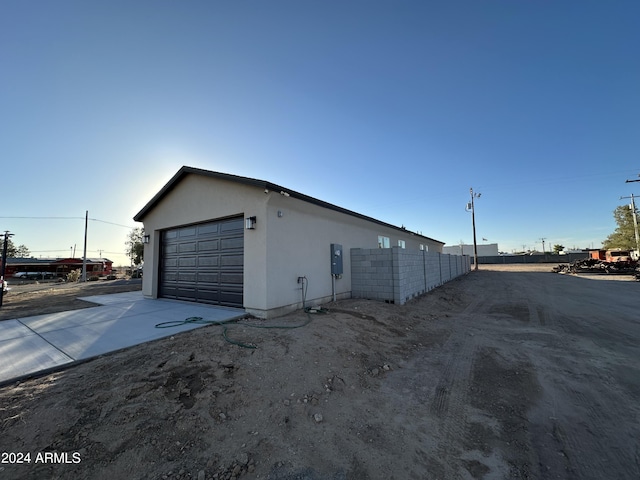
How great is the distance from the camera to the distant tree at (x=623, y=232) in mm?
34156

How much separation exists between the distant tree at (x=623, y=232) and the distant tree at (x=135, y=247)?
211 ft

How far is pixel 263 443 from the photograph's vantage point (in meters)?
2.38

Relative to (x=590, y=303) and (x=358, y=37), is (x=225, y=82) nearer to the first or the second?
(x=358, y=37)

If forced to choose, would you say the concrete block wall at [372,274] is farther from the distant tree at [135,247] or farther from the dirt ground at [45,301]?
the distant tree at [135,247]

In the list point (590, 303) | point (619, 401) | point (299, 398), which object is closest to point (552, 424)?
point (619, 401)

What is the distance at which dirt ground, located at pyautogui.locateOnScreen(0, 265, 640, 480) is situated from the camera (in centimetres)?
214

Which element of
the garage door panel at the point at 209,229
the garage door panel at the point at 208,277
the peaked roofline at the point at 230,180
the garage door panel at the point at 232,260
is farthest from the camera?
the garage door panel at the point at 209,229

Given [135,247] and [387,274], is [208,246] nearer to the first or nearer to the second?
[387,274]

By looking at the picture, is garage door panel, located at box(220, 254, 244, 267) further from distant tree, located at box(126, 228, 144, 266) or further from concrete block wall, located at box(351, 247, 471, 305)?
distant tree, located at box(126, 228, 144, 266)

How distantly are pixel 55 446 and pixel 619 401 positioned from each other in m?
6.22

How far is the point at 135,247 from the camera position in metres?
32.8

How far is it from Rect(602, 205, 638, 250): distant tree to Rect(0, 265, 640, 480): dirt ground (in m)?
45.7

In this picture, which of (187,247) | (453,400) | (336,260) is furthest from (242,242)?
(453,400)

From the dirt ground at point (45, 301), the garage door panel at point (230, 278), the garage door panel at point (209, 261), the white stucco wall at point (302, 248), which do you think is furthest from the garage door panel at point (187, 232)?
the white stucco wall at point (302, 248)
